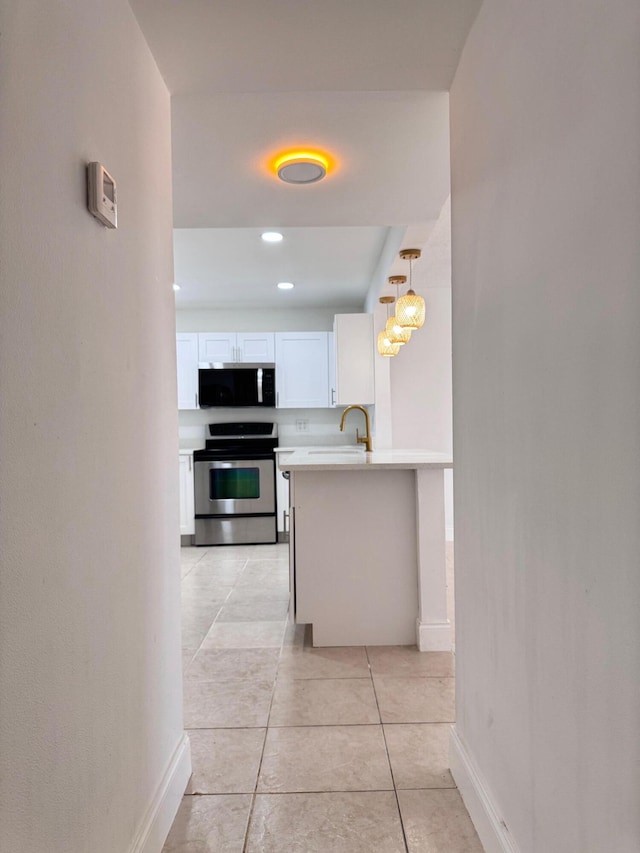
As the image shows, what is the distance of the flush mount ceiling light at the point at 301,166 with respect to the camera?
78.5 inches

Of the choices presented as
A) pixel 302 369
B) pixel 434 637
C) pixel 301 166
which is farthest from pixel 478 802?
pixel 302 369

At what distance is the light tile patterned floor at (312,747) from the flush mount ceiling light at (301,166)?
82.3 inches

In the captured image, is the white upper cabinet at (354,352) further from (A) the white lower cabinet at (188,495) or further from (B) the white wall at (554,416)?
(B) the white wall at (554,416)

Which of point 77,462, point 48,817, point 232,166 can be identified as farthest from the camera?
point 232,166

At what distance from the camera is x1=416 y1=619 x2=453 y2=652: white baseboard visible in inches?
95.1

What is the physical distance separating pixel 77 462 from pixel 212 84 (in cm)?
124

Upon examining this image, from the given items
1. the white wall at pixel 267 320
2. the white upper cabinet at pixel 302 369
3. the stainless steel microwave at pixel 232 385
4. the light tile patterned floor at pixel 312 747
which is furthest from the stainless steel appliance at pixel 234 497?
the light tile patterned floor at pixel 312 747

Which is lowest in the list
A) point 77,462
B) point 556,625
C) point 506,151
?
point 556,625

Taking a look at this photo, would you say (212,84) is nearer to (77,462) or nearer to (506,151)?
(506,151)

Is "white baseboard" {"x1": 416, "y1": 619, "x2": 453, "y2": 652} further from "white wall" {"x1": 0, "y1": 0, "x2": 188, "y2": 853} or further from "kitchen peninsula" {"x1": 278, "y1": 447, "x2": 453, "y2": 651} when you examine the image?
"white wall" {"x1": 0, "y1": 0, "x2": 188, "y2": 853}

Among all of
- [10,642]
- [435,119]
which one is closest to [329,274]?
[435,119]

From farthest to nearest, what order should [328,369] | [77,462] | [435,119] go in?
[328,369]
[435,119]
[77,462]

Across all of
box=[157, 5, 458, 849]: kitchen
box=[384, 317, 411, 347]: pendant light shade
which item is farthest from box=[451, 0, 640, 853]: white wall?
box=[384, 317, 411, 347]: pendant light shade

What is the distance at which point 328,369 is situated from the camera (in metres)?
5.06
